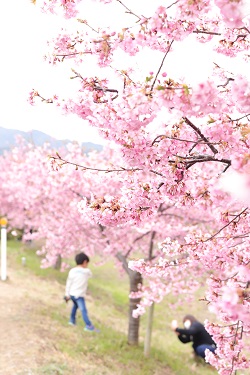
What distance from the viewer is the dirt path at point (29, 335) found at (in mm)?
5763

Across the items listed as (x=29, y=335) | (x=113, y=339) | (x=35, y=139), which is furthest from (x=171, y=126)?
(x=35, y=139)

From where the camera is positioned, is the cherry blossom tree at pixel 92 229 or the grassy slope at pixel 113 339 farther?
the cherry blossom tree at pixel 92 229

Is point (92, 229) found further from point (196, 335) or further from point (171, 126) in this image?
point (171, 126)

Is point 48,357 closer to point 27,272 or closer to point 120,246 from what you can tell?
point 120,246

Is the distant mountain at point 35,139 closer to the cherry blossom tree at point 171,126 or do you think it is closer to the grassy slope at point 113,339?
the grassy slope at point 113,339

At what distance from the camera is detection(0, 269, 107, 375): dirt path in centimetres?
576

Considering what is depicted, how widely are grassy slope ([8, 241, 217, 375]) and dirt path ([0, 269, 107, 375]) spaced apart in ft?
0.25

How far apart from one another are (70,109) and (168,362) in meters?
6.81

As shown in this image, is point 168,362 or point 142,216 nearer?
point 142,216

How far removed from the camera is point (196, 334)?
925cm

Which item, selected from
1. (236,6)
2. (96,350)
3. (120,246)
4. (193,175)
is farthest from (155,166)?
(120,246)

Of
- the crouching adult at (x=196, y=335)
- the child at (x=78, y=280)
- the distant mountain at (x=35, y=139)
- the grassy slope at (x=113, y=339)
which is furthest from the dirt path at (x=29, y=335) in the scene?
the distant mountain at (x=35, y=139)

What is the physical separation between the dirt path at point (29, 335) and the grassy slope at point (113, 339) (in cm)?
8

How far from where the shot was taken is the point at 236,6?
6.64ft
